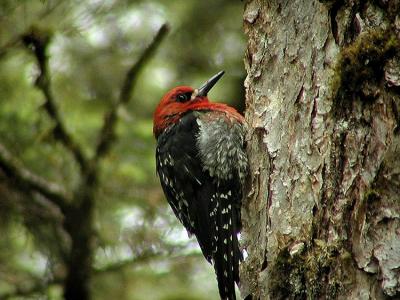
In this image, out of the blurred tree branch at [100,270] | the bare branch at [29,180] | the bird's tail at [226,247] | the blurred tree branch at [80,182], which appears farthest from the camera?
the blurred tree branch at [100,270]

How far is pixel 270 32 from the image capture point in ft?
11.9

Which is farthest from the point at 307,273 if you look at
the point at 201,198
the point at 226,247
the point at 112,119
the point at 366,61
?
the point at 112,119

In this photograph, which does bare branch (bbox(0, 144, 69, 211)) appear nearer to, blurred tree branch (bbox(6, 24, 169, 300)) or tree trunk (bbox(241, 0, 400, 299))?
blurred tree branch (bbox(6, 24, 169, 300))

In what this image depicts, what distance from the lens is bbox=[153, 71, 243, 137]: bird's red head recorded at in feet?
16.8

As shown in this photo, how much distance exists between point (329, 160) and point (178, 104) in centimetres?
249

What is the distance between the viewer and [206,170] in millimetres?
4641

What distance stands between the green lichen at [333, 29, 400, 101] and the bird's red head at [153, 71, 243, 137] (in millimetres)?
2263

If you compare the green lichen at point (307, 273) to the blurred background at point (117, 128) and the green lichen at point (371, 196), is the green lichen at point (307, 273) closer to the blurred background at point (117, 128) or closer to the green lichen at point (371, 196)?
the green lichen at point (371, 196)

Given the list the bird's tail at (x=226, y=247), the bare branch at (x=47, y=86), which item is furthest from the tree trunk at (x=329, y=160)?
the bare branch at (x=47, y=86)

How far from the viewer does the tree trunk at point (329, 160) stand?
8.57 feet

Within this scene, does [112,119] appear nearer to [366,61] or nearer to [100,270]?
[100,270]

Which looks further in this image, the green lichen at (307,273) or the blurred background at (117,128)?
the blurred background at (117,128)

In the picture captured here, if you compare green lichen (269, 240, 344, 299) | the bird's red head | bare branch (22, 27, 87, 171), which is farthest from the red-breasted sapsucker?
green lichen (269, 240, 344, 299)

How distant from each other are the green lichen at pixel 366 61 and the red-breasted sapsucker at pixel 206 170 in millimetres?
1193
